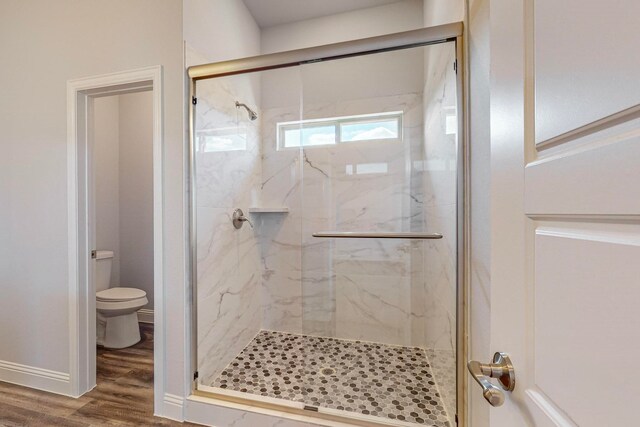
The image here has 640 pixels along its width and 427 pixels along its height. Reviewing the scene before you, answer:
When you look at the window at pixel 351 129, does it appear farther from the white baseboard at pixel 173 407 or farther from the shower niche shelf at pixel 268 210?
the white baseboard at pixel 173 407

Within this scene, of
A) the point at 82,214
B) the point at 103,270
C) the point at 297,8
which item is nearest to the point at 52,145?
the point at 82,214

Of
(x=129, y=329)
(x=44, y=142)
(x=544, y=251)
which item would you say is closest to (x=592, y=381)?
(x=544, y=251)

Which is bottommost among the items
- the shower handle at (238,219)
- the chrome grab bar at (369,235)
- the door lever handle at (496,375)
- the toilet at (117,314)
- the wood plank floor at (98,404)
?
the wood plank floor at (98,404)

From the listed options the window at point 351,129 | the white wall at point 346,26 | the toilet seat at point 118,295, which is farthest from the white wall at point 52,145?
the white wall at point 346,26

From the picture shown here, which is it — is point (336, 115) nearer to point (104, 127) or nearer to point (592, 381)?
point (592, 381)

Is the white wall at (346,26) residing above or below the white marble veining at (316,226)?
above

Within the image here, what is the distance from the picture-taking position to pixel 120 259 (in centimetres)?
302

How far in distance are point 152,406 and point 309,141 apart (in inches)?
86.5

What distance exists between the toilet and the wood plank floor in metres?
0.32

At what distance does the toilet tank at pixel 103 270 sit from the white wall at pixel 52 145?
64 cm

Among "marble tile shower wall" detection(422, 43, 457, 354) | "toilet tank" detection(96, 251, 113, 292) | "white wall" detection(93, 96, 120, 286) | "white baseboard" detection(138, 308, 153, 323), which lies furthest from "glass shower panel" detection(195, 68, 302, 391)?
"white wall" detection(93, 96, 120, 286)

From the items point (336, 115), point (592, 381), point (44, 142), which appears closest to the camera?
point (592, 381)

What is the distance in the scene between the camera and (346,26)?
2.49 meters

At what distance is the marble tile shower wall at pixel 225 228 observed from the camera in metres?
1.75
